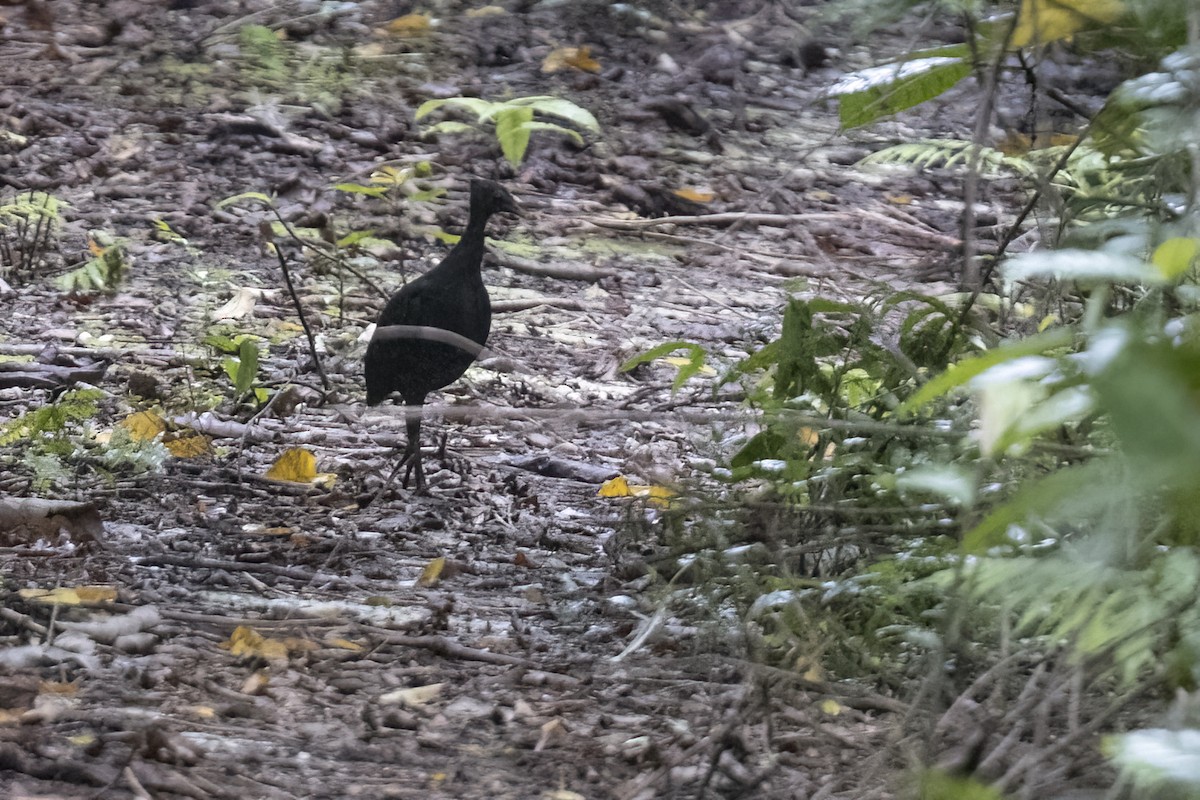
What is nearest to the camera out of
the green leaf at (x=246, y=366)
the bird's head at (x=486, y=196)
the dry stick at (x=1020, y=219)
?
the dry stick at (x=1020, y=219)

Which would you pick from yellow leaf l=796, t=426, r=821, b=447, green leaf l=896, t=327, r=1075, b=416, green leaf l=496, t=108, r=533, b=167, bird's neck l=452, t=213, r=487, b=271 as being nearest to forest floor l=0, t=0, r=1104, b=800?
yellow leaf l=796, t=426, r=821, b=447

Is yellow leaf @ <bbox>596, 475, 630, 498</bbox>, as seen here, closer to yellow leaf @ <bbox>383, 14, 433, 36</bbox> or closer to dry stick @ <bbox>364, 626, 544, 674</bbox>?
dry stick @ <bbox>364, 626, 544, 674</bbox>

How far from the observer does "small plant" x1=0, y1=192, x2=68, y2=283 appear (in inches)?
196

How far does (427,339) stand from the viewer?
352cm

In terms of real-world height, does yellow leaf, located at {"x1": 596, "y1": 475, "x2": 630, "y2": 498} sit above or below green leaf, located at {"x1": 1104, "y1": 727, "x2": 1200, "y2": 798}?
below

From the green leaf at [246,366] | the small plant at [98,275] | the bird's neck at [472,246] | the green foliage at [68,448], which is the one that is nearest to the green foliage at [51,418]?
the green foliage at [68,448]

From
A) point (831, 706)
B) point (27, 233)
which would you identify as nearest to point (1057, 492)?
point (831, 706)

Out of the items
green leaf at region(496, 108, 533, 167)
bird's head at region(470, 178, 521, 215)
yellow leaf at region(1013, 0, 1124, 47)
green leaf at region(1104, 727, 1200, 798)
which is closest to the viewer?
green leaf at region(1104, 727, 1200, 798)

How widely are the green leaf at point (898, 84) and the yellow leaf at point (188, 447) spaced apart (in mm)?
2198

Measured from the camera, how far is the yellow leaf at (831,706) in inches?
82.4

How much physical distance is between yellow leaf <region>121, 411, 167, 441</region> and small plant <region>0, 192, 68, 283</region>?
64.6 inches

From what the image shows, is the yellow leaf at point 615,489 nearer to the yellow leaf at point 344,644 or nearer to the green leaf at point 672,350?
the green leaf at point 672,350

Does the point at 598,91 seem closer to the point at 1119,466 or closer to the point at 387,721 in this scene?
the point at 387,721

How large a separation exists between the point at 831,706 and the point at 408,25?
5.92 meters
